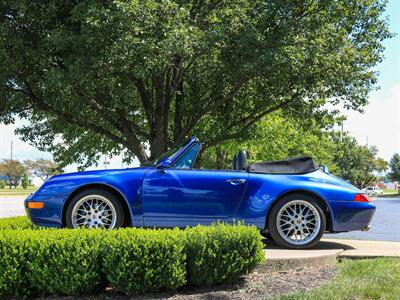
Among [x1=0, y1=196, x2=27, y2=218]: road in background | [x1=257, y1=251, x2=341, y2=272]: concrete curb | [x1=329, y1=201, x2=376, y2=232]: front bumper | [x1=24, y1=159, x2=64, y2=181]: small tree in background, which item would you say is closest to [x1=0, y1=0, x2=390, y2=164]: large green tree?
[x1=329, y1=201, x2=376, y2=232]: front bumper

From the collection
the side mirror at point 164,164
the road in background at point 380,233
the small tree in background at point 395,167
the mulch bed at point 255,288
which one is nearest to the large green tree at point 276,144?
the road in background at point 380,233

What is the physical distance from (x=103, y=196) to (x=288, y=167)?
2.39m

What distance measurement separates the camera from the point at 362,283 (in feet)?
14.5

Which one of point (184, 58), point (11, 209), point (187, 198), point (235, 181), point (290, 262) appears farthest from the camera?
point (11, 209)

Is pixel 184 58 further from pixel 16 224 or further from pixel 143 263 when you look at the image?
pixel 143 263

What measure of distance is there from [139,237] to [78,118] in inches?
332

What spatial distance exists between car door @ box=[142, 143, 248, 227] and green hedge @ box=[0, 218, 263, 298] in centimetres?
103

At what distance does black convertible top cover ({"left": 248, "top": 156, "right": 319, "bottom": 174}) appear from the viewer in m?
6.15

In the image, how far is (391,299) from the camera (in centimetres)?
407

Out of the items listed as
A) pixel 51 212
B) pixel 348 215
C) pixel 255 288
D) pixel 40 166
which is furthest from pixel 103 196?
pixel 40 166

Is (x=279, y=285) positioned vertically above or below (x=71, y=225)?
below

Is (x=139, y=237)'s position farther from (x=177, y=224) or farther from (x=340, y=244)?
(x=340, y=244)

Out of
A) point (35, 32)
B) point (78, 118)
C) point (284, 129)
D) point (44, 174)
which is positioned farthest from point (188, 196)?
point (44, 174)

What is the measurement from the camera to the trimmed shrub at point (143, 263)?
14.0 feet
